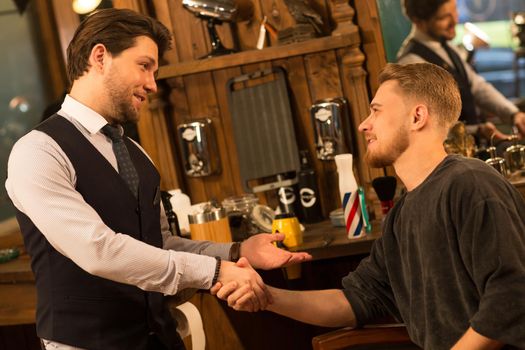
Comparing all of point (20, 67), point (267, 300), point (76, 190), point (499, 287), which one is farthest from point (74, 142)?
point (20, 67)

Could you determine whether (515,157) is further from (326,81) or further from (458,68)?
(326,81)

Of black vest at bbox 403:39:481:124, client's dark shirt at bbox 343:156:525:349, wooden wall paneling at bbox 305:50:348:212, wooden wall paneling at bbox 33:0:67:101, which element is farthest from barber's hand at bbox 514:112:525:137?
wooden wall paneling at bbox 33:0:67:101

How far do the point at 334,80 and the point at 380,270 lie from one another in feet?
4.94

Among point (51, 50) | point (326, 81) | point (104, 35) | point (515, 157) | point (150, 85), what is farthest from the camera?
point (51, 50)

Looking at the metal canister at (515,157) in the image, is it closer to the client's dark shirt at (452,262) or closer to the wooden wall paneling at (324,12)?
the wooden wall paneling at (324,12)

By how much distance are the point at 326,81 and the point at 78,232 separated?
1.90 metres

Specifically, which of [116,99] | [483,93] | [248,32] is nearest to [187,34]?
[248,32]

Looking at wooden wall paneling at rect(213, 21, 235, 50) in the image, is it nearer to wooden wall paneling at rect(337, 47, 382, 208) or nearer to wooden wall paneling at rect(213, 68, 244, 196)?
wooden wall paneling at rect(213, 68, 244, 196)

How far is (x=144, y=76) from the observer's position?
2543 millimetres

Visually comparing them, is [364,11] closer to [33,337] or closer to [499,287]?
[499,287]

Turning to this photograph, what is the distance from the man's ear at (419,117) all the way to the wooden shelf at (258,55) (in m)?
1.31

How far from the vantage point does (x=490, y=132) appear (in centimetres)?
365

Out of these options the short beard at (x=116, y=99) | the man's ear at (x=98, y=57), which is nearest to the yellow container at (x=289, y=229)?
the short beard at (x=116, y=99)

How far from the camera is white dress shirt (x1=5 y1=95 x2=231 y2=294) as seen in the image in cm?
217
